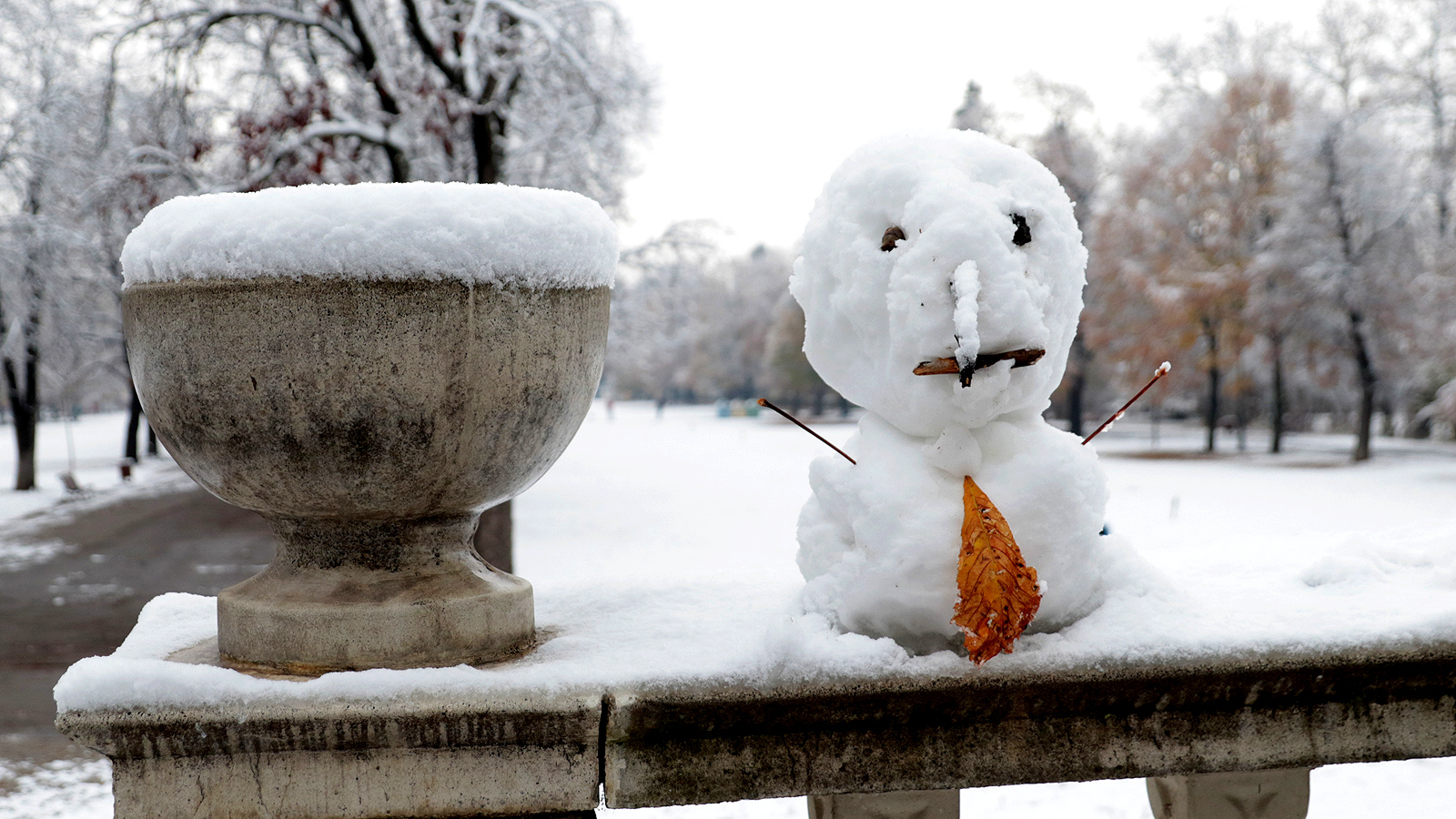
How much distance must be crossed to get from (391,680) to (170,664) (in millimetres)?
450

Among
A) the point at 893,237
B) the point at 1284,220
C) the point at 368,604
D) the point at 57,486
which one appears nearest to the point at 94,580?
the point at 368,604

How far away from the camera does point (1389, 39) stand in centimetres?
2058

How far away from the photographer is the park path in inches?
232

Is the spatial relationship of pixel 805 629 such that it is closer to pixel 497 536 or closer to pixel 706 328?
pixel 497 536

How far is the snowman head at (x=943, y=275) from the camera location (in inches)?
79.0

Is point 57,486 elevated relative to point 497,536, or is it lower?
lower

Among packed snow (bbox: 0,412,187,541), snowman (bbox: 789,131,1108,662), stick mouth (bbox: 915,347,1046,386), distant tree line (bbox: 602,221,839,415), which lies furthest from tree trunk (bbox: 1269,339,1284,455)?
packed snow (bbox: 0,412,187,541)

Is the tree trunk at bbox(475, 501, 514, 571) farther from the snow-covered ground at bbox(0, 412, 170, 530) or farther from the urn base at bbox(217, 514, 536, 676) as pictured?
the snow-covered ground at bbox(0, 412, 170, 530)

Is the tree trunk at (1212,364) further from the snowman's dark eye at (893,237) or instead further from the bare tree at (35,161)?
the snowman's dark eye at (893,237)

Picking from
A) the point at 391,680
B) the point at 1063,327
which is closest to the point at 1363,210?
the point at 1063,327

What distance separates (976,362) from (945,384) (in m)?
0.10

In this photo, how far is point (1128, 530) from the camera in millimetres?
11516

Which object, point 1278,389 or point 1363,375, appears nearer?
point 1363,375

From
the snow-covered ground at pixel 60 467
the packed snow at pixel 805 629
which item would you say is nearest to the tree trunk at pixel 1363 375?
the packed snow at pixel 805 629
